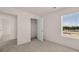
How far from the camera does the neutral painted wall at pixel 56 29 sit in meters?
3.26

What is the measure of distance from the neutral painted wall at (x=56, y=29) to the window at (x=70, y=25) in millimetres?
287

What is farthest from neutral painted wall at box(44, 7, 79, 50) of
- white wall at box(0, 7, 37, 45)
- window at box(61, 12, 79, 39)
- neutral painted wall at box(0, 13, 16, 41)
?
neutral painted wall at box(0, 13, 16, 41)

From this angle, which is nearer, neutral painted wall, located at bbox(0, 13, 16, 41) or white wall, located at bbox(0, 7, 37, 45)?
white wall, located at bbox(0, 7, 37, 45)

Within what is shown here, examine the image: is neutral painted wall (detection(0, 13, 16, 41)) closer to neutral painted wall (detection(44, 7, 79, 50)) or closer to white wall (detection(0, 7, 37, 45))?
white wall (detection(0, 7, 37, 45))

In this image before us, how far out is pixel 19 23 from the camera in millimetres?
3791

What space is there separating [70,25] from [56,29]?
0.86 metres

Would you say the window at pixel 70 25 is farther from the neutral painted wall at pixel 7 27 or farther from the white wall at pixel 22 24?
the neutral painted wall at pixel 7 27

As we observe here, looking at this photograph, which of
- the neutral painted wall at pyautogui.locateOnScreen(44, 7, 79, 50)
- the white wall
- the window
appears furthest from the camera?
the window

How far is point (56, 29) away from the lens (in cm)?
431

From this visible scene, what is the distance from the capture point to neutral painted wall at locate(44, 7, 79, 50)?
3258mm

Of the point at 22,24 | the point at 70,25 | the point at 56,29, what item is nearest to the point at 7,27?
the point at 22,24

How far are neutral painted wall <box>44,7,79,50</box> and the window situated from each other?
0.94 feet
